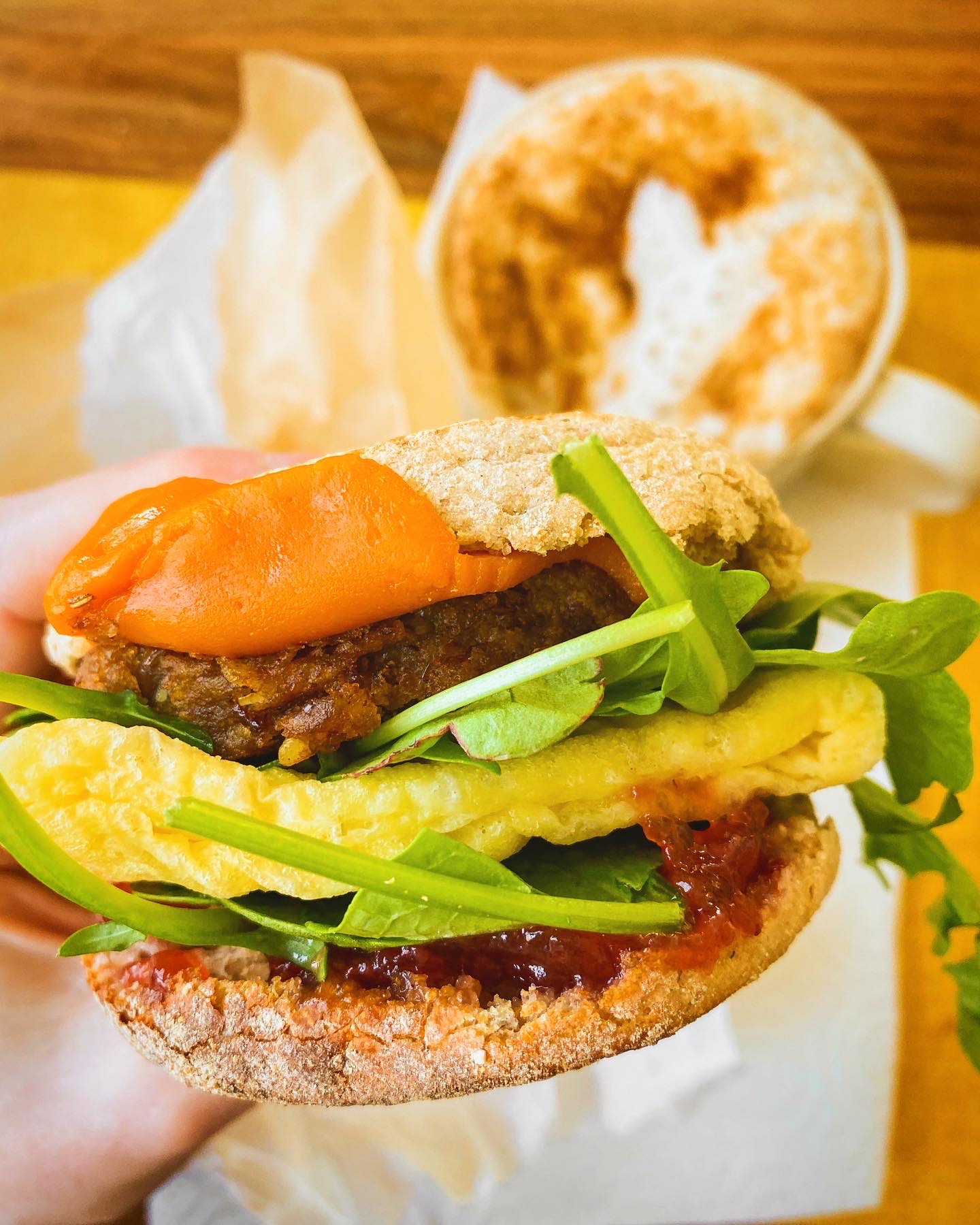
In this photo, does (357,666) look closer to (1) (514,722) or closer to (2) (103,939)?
(1) (514,722)

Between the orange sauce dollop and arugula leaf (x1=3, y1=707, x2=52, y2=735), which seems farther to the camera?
arugula leaf (x1=3, y1=707, x2=52, y2=735)

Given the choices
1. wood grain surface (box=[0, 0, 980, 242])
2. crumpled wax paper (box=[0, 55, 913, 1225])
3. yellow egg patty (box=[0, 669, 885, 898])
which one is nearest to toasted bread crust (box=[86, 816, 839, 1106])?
yellow egg patty (box=[0, 669, 885, 898])

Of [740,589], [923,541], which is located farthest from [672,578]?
[923,541]

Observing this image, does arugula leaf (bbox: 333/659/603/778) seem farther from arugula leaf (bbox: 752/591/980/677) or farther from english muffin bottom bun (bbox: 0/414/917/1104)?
arugula leaf (bbox: 752/591/980/677)

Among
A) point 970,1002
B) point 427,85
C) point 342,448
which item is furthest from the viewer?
point 427,85

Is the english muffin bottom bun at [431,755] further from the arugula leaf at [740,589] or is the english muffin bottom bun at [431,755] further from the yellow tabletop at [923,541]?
the yellow tabletop at [923,541]

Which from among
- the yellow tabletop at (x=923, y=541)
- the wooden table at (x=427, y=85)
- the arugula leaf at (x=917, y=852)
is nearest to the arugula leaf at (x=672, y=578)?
the arugula leaf at (x=917, y=852)

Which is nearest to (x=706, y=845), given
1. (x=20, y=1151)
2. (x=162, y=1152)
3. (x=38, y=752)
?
(x=38, y=752)
